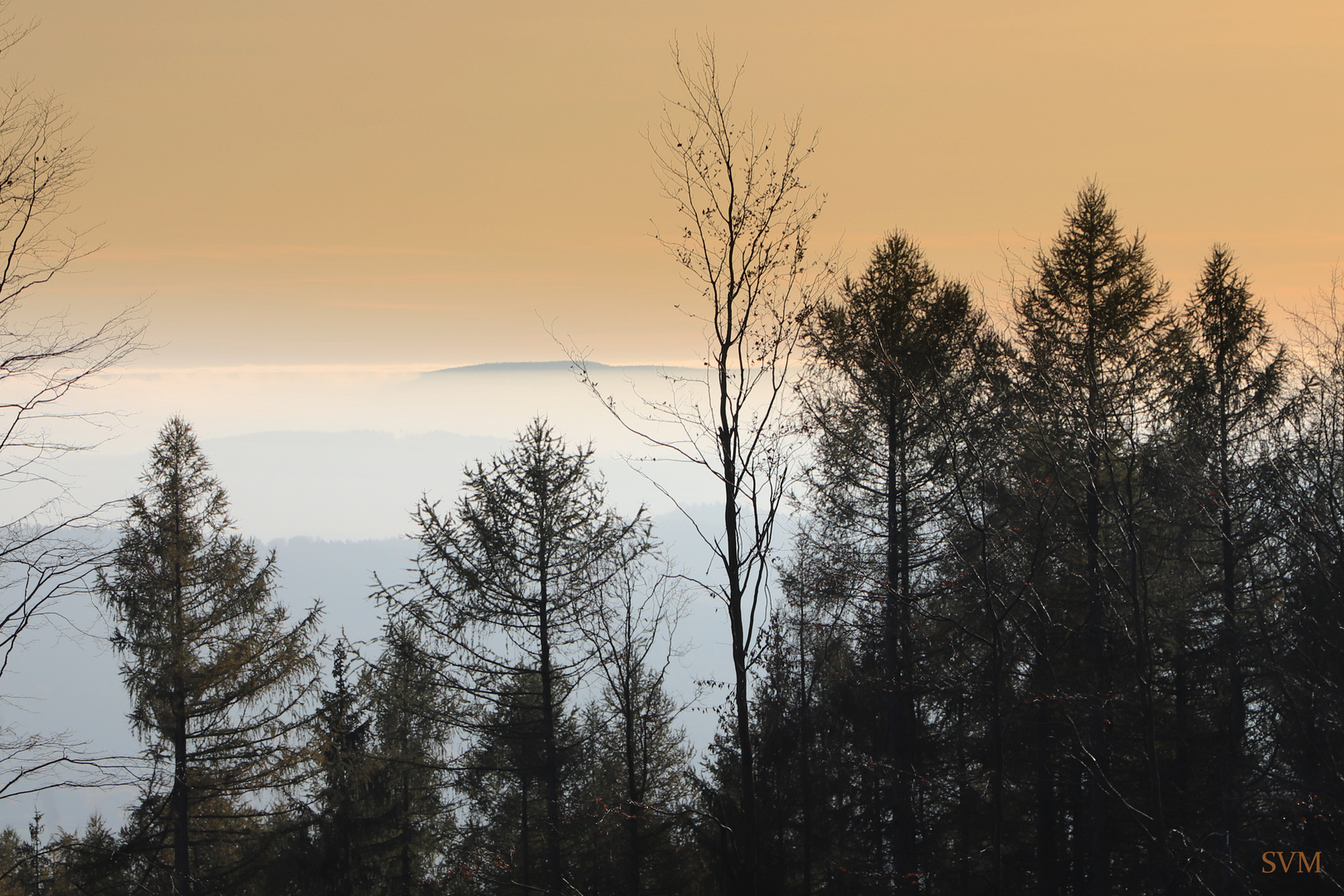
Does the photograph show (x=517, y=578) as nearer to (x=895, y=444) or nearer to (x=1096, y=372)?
(x=895, y=444)

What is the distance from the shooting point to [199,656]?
15.4 m

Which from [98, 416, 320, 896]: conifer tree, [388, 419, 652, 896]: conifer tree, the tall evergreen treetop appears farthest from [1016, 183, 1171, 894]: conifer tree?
[98, 416, 320, 896]: conifer tree

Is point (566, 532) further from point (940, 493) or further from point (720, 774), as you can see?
point (720, 774)

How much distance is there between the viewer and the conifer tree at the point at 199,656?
49.4 ft

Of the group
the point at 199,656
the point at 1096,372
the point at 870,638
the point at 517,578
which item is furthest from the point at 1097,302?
the point at 199,656

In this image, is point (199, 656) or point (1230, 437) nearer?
point (1230, 437)

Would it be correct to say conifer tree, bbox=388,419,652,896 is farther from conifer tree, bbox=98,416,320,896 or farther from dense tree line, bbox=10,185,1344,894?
conifer tree, bbox=98,416,320,896

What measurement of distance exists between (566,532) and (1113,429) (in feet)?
28.8

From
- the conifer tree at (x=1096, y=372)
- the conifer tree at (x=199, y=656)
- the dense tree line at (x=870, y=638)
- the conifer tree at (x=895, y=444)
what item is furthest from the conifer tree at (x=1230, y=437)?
the conifer tree at (x=199, y=656)

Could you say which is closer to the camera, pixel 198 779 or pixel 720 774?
pixel 198 779

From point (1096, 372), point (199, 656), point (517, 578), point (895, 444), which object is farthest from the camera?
point (199, 656)

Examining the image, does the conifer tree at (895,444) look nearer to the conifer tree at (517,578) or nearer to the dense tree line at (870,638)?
the dense tree line at (870,638)

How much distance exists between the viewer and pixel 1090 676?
1462cm

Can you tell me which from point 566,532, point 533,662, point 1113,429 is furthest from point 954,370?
point 533,662
